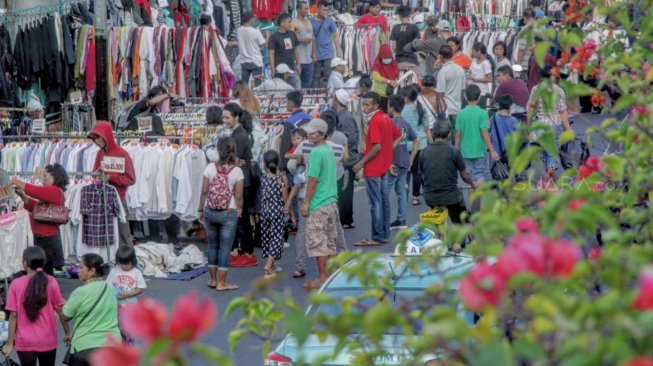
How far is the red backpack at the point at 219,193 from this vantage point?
12.8 m

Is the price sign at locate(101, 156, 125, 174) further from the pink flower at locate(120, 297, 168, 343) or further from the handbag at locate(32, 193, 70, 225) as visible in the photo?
the pink flower at locate(120, 297, 168, 343)

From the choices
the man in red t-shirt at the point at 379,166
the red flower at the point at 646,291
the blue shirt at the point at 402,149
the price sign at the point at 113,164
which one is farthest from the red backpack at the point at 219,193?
the red flower at the point at 646,291

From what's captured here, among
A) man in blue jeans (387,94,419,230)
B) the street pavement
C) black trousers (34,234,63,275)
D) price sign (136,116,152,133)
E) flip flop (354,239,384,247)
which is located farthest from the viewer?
price sign (136,116,152,133)

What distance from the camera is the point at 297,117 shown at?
51.1 feet

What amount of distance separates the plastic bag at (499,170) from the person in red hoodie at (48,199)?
5547 millimetres

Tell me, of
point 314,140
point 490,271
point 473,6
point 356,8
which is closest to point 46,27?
point 314,140

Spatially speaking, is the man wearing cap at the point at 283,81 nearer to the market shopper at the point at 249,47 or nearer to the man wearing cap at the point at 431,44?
the market shopper at the point at 249,47

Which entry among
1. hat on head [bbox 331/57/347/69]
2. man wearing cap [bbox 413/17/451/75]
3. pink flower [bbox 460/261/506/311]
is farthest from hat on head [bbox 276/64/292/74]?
pink flower [bbox 460/261/506/311]

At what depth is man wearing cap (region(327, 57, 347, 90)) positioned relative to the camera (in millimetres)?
21422

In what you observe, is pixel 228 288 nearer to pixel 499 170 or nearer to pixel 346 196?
pixel 346 196

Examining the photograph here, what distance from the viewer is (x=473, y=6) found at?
30500 mm

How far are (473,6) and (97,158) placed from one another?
18.3 meters

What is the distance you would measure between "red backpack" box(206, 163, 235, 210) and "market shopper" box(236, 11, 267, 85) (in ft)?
29.5

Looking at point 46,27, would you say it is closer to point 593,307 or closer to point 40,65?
point 40,65
